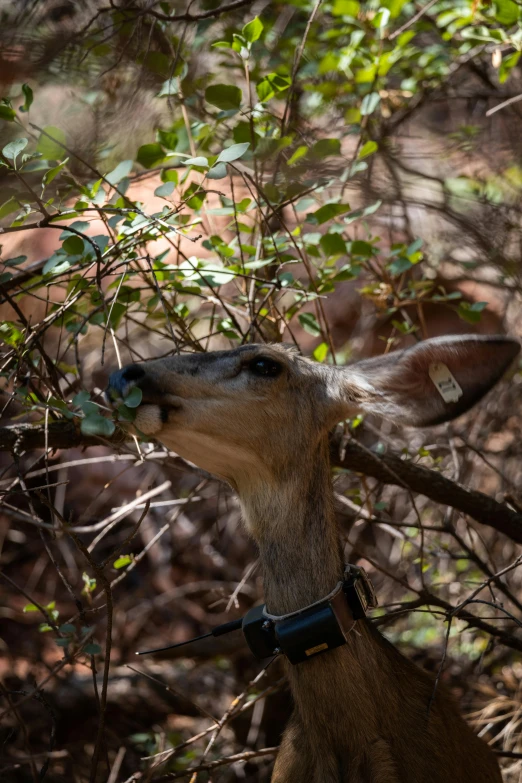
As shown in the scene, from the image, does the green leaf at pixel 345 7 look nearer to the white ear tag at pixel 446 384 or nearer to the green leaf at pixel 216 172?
the green leaf at pixel 216 172

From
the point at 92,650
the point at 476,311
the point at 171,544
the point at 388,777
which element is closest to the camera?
the point at 388,777

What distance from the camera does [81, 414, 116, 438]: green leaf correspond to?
220 cm

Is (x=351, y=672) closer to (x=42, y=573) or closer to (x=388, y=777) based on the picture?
(x=388, y=777)

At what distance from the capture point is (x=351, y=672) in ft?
8.85

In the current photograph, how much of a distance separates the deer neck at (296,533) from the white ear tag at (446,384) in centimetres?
55

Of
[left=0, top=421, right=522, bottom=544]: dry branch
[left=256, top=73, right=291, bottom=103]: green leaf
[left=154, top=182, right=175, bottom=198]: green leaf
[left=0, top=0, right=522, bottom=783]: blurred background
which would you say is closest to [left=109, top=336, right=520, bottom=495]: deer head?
[left=0, top=0, right=522, bottom=783]: blurred background

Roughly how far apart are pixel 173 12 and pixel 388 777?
144 inches

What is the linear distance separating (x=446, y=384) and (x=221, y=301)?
1.13 metres

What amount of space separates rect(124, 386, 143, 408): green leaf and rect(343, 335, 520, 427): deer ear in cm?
110

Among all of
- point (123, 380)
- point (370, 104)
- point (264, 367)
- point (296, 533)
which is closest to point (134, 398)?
point (123, 380)

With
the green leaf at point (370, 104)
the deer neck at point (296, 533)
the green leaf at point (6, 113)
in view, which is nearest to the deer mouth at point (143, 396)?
the deer neck at point (296, 533)

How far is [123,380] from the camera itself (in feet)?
8.25

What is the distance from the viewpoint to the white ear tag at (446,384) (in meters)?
3.04

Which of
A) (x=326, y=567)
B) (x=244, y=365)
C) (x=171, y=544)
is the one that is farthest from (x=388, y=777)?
(x=171, y=544)
